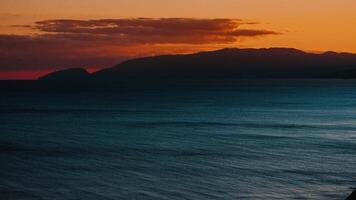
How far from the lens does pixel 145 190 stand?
3516 cm

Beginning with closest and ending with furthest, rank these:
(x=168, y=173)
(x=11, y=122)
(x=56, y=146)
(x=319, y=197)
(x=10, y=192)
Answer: (x=319, y=197) → (x=10, y=192) → (x=168, y=173) → (x=56, y=146) → (x=11, y=122)

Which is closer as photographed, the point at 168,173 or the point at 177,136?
the point at 168,173

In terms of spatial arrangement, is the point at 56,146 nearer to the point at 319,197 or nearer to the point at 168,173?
the point at 168,173

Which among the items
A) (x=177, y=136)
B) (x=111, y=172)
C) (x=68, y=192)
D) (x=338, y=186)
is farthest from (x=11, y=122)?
(x=338, y=186)

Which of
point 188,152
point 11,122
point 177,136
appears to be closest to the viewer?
point 188,152

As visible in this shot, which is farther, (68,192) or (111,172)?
(111,172)

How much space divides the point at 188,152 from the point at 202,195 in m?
19.5

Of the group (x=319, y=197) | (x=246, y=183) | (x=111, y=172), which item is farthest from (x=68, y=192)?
(x=319, y=197)

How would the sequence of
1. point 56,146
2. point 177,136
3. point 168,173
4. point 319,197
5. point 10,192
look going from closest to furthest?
point 319,197
point 10,192
point 168,173
point 56,146
point 177,136

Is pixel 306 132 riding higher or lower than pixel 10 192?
higher

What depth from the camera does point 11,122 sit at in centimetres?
9156

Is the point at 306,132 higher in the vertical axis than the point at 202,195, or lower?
higher

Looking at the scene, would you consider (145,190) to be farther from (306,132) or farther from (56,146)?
(306,132)

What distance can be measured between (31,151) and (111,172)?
15.2 m
